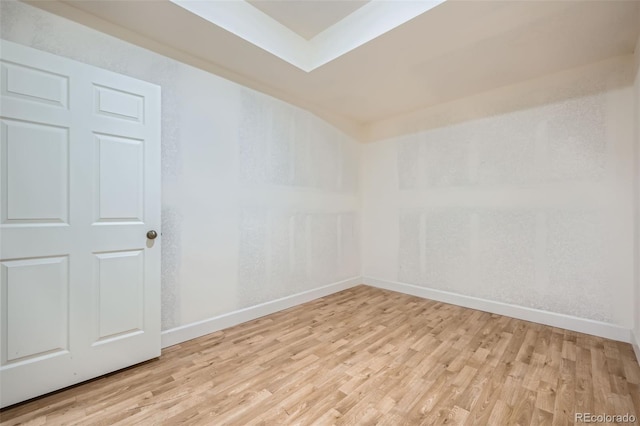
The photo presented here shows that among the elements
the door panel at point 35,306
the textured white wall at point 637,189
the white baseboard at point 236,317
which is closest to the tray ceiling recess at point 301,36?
the textured white wall at point 637,189

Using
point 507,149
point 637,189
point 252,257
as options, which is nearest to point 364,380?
point 252,257

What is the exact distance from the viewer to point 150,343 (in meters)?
2.14

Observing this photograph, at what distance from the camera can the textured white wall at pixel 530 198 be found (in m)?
2.57

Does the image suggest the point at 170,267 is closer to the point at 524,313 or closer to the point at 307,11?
the point at 307,11

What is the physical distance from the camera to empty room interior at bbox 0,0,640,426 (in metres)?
1.70

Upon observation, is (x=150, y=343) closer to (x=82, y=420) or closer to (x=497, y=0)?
(x=82, y=420)

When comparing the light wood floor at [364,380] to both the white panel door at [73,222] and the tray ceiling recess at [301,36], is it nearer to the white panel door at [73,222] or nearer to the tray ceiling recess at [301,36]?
the white panel door at [73,222]

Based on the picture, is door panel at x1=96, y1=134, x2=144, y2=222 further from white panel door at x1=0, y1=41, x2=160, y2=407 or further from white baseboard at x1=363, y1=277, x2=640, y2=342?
white baseboard at x1=363, y1=277, x2=640, y2=342

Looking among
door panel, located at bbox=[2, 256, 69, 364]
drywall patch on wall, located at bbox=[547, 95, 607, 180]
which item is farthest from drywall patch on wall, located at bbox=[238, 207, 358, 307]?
drywall patch on wall, located at bbox=[547, 95, 607, 180]

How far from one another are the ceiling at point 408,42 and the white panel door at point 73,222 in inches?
21.2

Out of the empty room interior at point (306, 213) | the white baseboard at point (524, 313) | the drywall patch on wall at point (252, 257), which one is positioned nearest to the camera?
the empty room interior at point (306, 213)

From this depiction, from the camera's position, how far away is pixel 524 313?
9.77 ft

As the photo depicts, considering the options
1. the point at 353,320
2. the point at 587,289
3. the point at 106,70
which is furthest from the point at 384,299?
the point at 106,70

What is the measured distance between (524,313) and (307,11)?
3814 mm
